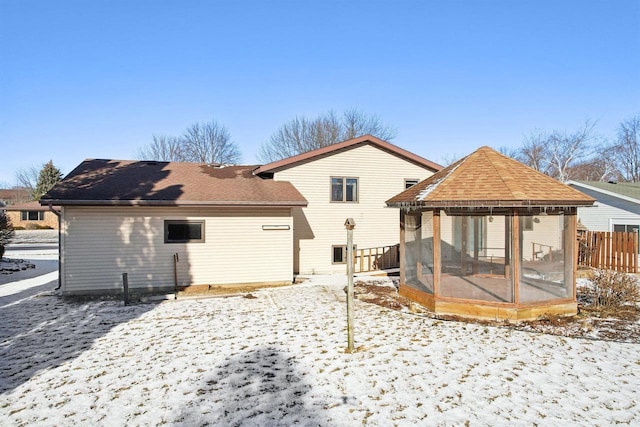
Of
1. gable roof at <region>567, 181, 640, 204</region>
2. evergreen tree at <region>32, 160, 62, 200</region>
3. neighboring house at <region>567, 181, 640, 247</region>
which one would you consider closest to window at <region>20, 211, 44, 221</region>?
evergreen tree at <region>32, 160, 62, 200</region>

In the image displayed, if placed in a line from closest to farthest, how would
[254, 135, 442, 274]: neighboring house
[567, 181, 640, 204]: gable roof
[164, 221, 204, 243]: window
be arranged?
[164, 221, 204, 243]: window, [254, 135, 442, 274]: neighboring house, [567, 181, 640, 204]: gable roof

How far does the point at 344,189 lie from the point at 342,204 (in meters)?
0.63

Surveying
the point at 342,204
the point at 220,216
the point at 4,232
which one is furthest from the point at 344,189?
the point at 4,232

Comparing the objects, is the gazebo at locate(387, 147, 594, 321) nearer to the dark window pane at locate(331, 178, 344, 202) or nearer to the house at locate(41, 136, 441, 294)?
the house at locate(41, 136, 441, 294)

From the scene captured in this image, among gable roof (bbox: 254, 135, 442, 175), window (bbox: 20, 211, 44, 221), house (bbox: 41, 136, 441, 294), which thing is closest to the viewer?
house (bbox: 41, 136, 441, 294)

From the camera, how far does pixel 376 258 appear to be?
15.3m

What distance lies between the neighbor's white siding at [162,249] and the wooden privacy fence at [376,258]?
3591 millimetres

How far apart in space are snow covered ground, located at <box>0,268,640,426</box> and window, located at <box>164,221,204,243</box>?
3352mm

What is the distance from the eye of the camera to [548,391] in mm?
4848

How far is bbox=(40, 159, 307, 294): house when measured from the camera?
421 inches

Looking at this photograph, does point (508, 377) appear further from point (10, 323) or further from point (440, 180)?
point (10, 323)

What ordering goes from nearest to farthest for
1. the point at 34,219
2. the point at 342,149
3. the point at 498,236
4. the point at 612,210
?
1. the point at 498,236
2. the point at 342,149
3. the point at 612,210
4. the point at 34,219

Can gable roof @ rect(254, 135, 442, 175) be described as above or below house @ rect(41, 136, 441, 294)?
above

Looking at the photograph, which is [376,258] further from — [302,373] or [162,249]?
[302,373]
